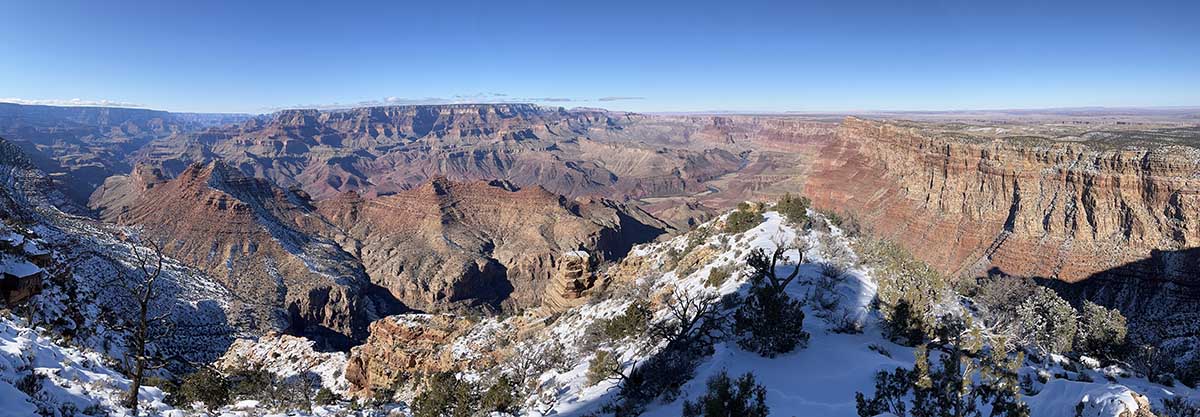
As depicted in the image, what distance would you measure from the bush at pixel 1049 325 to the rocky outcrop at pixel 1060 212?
38.2 feet

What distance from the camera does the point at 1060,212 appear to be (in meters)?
42.3

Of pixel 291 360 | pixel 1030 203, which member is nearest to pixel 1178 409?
pixel 291 360

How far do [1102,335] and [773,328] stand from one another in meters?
12.7

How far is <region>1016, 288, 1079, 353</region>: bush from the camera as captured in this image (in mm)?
15094

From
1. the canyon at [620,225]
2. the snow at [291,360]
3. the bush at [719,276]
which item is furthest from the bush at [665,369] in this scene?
the snow at [291,360]

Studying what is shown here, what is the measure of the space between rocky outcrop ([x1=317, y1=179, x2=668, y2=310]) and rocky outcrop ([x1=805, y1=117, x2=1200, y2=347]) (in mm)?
41435

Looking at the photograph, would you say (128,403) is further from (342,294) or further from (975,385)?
(342,294)

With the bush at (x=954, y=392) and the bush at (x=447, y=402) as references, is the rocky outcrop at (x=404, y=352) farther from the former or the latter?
the bush at (x=954, y=392)

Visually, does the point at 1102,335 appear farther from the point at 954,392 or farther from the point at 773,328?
the point at 954,392

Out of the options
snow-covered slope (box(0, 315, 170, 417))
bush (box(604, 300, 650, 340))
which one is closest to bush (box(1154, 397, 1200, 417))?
bush (box(604, 300, 650, 340))

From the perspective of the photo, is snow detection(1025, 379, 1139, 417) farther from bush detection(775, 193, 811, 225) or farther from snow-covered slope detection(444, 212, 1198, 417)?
bush detection(775, 193, 811, 225)

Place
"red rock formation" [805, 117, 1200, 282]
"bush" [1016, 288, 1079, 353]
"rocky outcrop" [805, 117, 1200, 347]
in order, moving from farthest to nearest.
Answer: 1. "red rock formation" [805, 117, 1200, 282]
2. "rocky outcrop" [805, 117, 1200, 347]
3. "bush" [1016, 288, 1079, 353]

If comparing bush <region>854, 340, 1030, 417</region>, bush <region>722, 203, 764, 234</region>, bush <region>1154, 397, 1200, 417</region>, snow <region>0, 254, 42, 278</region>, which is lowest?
bush <region>722, 203, 764, 234</region>

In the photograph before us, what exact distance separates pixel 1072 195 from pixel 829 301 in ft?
138
